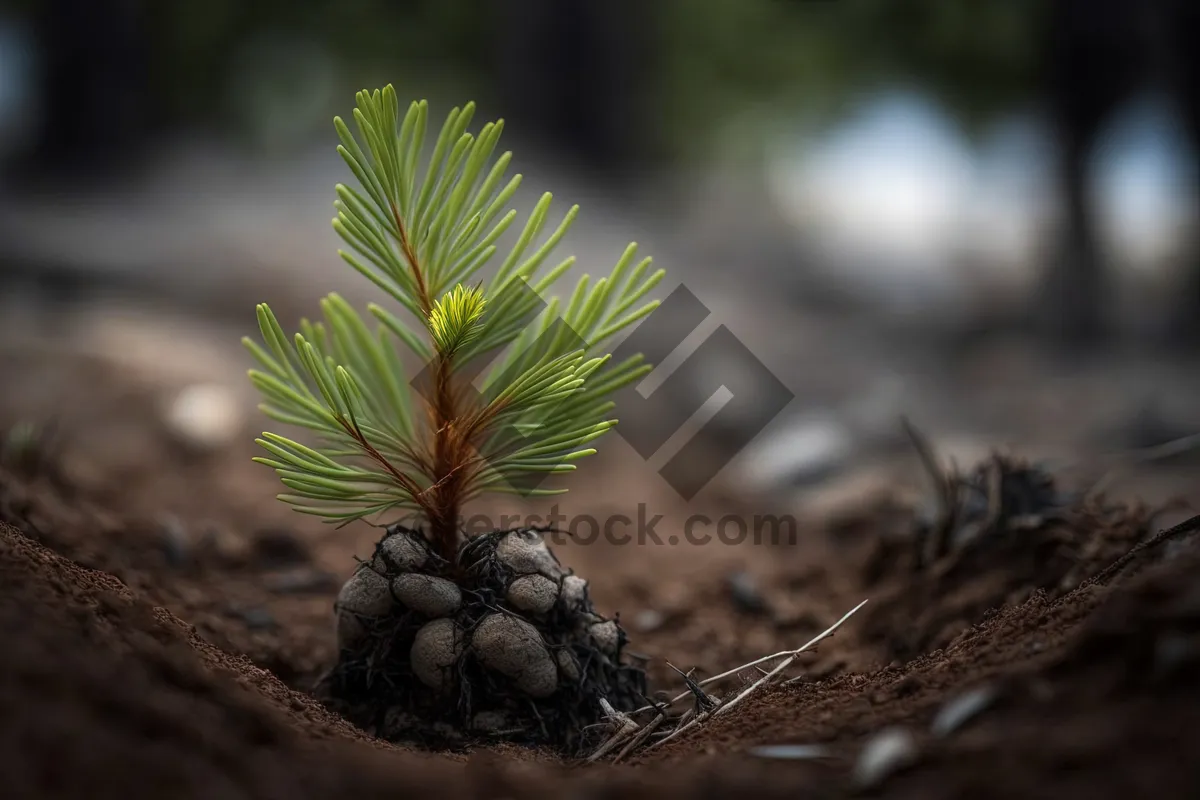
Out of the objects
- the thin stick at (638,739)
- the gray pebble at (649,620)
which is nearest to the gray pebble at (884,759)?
the thin stick at (638,739)

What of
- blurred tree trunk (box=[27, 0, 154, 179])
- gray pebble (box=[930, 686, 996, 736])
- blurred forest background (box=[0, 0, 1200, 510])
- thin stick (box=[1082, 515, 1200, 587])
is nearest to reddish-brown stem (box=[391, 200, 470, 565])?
gray pebble (box=[930, 686, 996, 736])

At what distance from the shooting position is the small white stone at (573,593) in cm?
98

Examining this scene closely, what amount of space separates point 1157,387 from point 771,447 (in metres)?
1.43

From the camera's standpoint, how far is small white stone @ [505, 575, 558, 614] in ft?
3.13

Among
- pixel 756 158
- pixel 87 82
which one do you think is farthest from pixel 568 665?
pixel 756 158

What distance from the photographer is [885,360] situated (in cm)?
349

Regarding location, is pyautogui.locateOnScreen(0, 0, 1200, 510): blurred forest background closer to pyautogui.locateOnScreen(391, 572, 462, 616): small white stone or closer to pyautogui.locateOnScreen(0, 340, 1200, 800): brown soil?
pyautogui.locateOnScreen(0, 340, 1200, 800): brown soil

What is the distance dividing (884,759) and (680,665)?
0.62 meters

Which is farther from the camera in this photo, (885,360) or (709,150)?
(709,150)

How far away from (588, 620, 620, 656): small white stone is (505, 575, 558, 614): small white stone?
0.06 m

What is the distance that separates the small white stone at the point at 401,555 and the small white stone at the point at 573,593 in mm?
142

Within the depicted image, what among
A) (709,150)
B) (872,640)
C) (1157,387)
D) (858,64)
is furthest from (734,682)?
(709,150)

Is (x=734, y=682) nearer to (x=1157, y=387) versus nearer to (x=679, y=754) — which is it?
(x=679, y=754)

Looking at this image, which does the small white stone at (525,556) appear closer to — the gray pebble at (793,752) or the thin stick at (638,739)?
the thin stick at (638,739)
